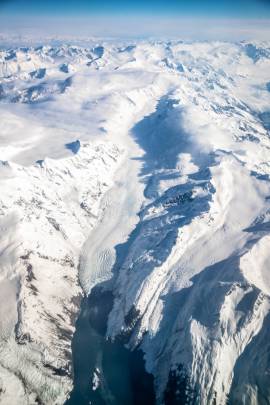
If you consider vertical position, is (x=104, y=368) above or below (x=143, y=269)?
below

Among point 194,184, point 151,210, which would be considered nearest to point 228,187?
point 194,184

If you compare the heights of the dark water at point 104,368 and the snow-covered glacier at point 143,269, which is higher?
the snow-covered glacier at point 143,269

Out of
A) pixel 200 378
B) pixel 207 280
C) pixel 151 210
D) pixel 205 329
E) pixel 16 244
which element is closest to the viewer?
pixel 200 378

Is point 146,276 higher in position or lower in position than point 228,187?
lower

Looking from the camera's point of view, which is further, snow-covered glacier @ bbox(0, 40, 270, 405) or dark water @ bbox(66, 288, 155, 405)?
dark water @ bbox(66, 288, 155, 405)

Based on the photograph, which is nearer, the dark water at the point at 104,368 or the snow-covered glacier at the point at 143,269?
the snow-covered glacier at the point at 143,269

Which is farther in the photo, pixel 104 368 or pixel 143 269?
pixel 143 269

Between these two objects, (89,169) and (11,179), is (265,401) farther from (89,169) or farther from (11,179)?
(89,169)

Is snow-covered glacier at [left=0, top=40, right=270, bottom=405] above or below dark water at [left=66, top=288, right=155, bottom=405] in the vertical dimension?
above
